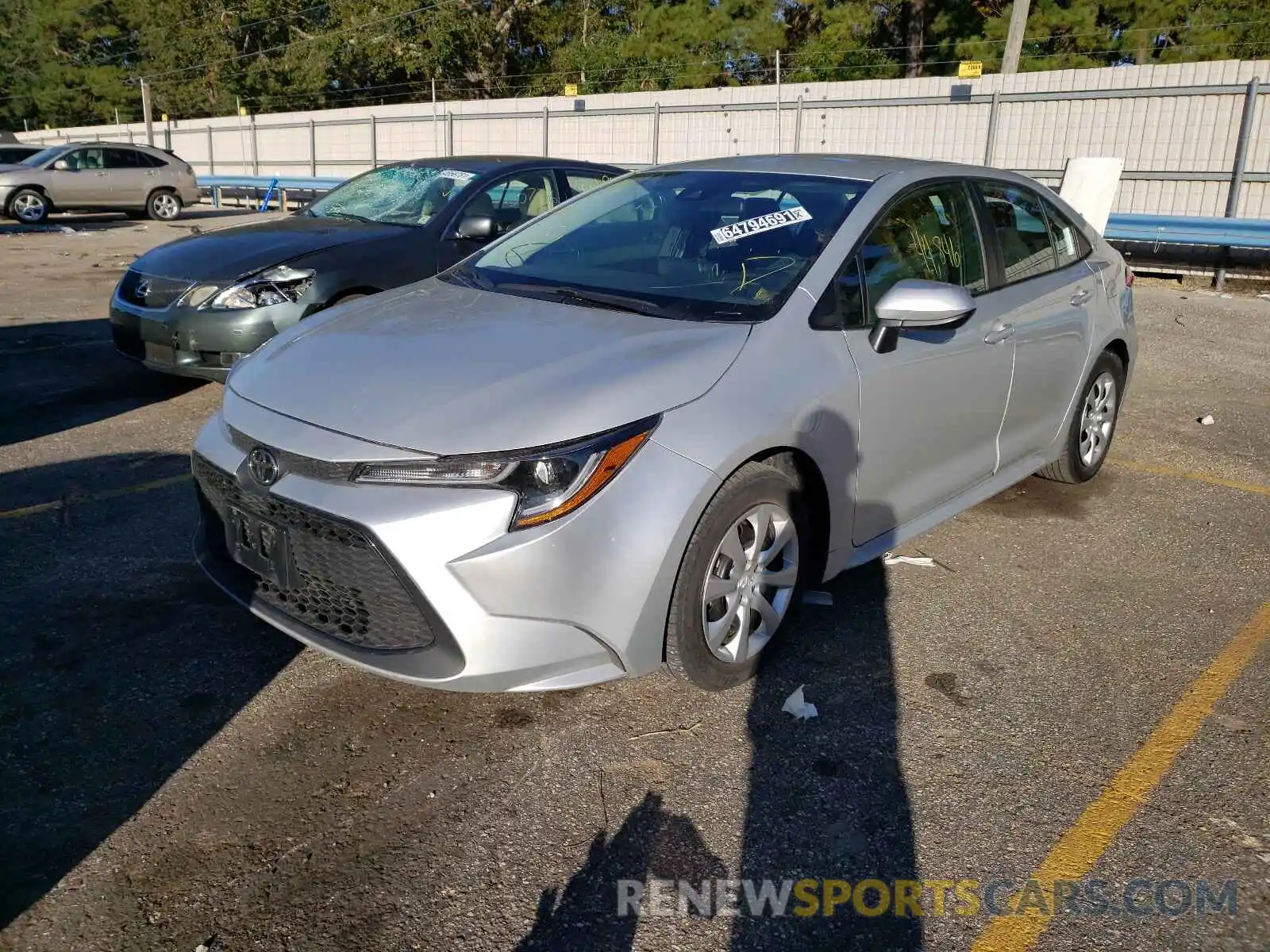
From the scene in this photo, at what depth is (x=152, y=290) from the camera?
611cm

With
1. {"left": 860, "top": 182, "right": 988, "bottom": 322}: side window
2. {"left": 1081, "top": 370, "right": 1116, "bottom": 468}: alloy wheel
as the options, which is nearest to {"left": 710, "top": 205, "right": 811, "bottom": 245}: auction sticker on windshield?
{"left": 860, "top": 182, "right": 988, "bottom": 322}: side window

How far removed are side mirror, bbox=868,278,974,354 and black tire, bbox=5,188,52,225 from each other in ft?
69.8

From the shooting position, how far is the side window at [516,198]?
684 cm

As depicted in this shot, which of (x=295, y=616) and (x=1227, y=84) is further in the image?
(x=1227, y=84)

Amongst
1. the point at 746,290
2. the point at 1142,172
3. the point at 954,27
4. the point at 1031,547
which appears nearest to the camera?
the point at 746,290

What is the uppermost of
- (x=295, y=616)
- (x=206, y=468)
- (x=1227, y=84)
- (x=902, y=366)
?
(x=1227, y=84)

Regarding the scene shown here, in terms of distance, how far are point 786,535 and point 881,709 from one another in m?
0.62

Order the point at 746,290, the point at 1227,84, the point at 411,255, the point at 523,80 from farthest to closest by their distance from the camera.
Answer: the point at 523,80 < the point at 1227,84 < the point at 411,255 < the point at 746,290

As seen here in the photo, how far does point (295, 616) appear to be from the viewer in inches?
117

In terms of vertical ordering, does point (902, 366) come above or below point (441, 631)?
above

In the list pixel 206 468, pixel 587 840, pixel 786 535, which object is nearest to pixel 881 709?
pixel 786 535

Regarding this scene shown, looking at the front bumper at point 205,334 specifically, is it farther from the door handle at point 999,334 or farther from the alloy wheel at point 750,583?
the door handle at point 999,334

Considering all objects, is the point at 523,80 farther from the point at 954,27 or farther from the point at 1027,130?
the point at 1027,130

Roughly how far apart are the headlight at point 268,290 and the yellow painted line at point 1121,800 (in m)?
4.88
